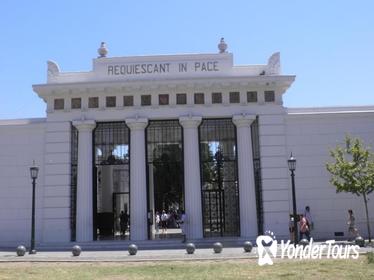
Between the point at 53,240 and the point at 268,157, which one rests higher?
the point at 268,157

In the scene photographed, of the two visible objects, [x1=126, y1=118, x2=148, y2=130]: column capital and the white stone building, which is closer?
the white stone building

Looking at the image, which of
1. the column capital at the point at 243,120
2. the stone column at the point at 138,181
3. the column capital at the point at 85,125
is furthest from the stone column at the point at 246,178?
the column capital at the point at 85,125

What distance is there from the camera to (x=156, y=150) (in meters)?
35.9

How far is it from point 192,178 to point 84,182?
21.2 feet

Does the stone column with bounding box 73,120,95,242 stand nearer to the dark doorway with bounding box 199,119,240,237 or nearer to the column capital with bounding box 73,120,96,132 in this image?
the column capital with bounding box 73,120,96,132

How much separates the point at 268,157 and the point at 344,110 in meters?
5.51

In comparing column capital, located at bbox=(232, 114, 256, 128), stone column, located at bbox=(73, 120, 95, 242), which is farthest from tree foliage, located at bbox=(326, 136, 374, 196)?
stone column, located at bbox=(73, 120, 95, 242)

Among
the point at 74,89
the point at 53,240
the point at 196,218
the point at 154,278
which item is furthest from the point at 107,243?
the point at 154,278

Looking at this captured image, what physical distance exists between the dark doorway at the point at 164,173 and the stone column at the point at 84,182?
11.9 ft

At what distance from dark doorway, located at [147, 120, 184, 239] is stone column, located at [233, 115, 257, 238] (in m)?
3.97

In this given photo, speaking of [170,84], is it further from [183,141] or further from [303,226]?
[303,226]

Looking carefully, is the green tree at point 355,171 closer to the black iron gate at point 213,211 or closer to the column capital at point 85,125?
the black iron gate at point 213,211

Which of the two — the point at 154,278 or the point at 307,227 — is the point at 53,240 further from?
the point at 154,278

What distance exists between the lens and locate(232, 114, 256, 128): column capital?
3119cm
